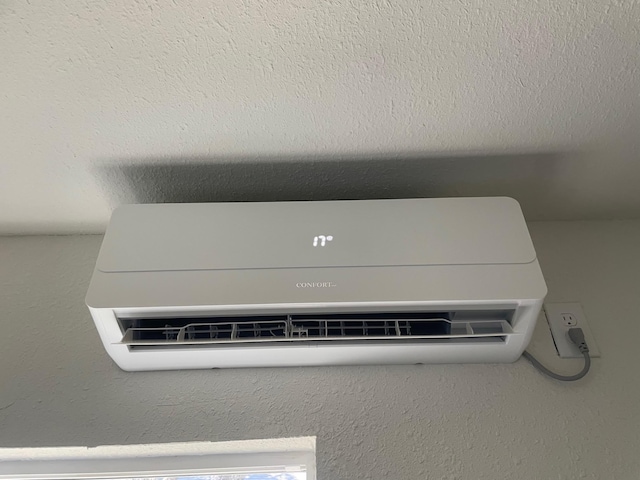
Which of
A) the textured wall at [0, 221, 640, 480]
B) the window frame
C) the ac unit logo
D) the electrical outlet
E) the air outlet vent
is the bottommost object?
the window frame

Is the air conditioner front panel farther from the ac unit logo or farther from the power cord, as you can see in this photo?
the power cord

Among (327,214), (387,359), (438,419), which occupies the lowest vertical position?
(438,419)

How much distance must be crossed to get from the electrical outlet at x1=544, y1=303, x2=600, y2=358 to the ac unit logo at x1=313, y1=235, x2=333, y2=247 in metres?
0.51

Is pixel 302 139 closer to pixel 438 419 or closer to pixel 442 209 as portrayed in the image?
pixel 442 209

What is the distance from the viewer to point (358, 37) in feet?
2.88

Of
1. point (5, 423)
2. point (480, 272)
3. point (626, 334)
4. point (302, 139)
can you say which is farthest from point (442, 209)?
point (5, 423)

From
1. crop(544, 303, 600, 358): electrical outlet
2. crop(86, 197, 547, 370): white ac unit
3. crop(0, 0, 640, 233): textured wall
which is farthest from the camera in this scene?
crop(544, 303, 600, 358): electrical outlet

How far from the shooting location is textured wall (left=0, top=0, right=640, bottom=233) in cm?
84

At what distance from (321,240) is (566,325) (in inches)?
21.7

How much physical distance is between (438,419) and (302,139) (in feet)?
1.94

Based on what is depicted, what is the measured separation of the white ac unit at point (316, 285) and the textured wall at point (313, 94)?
12 centimetres

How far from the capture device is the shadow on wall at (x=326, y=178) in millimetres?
1123

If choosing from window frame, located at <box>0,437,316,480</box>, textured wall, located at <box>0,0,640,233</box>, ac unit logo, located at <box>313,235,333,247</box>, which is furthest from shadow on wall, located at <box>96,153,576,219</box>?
window frame, located at <box>0,437,316,480</box>

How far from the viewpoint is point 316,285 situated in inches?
38.5
